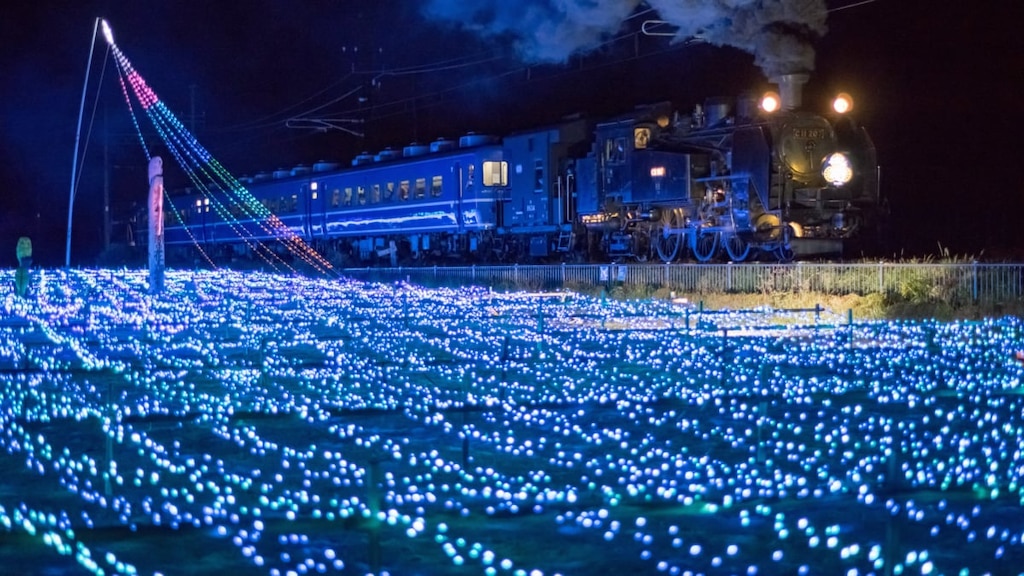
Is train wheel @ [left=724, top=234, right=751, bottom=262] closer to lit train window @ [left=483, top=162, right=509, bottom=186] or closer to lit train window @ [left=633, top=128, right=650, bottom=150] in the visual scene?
lit train window @ [left=633, top=128, right=650, bottom=150]

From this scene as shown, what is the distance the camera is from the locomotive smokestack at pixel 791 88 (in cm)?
2481

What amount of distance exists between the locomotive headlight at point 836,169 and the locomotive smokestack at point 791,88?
1327 mm

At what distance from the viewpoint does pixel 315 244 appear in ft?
162

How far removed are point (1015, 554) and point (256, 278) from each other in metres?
34.5

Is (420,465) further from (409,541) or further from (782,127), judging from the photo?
(782,127)

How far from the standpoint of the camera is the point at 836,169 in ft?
80.0

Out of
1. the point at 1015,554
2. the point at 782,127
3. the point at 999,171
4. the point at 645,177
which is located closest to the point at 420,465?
the point at 1015,554

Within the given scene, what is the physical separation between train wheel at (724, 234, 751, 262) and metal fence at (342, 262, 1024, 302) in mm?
1676

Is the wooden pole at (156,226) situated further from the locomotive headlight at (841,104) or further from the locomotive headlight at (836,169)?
the locomotive headlight at (841,104)

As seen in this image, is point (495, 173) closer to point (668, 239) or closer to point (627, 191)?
point (627, 191)

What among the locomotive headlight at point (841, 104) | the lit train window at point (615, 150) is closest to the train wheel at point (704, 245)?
the lit train window at point (615, 150)

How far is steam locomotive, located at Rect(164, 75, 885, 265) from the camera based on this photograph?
963 inches

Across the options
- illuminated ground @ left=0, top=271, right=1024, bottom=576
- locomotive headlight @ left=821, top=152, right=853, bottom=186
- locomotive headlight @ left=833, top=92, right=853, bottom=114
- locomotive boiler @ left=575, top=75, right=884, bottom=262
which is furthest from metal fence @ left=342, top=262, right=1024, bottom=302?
locomotive headlight @ left=833, top=92, right=853, bottom=114

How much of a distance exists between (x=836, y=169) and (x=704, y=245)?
13.7ft
